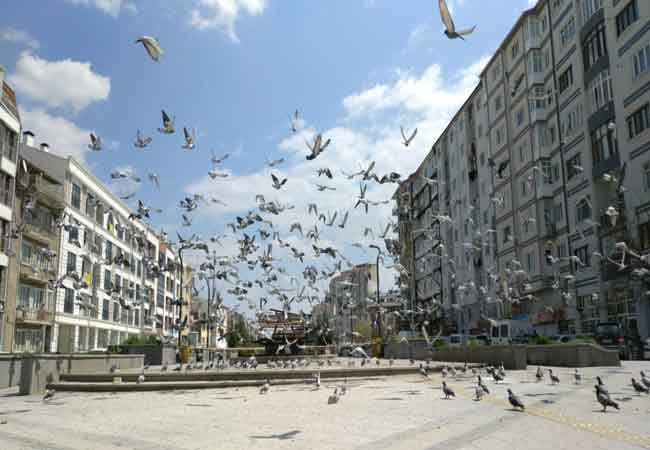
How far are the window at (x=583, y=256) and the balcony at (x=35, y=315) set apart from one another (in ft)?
127

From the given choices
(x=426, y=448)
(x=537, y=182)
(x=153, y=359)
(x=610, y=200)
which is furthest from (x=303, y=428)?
(x=537, y=182)

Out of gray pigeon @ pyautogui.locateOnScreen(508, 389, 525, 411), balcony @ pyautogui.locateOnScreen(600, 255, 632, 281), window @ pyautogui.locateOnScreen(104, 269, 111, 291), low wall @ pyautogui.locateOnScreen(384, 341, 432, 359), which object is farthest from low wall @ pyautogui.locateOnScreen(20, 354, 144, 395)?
window @ pyautogui.locateOnScreen(104, 269, 111, 291)

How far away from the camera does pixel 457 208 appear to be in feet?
235

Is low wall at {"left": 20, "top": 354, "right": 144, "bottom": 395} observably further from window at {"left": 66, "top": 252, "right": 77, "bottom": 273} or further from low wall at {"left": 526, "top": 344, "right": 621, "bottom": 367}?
window at {"left": 66, "top": 252, "right": 77, "bottom": 273}

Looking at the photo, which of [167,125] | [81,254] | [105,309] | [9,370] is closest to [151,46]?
[167,125]

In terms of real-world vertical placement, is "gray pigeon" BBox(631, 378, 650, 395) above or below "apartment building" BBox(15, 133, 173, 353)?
below

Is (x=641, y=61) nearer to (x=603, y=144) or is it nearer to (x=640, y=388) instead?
(x=603, y=144)

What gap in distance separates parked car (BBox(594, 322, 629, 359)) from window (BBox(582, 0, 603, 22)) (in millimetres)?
21473

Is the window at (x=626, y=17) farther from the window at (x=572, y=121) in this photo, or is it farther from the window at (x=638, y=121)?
the window at (x=572, y=121)

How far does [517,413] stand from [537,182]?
40.0 metres

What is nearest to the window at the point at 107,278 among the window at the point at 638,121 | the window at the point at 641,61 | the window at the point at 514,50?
the window at the point at 514,50

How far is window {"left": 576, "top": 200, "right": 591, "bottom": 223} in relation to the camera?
4139 cm

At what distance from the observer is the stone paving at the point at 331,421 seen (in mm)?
8672

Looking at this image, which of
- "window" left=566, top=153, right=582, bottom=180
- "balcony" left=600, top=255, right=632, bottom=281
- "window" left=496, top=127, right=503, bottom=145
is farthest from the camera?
"window" left=496, top=127, right=503, bottom=145
